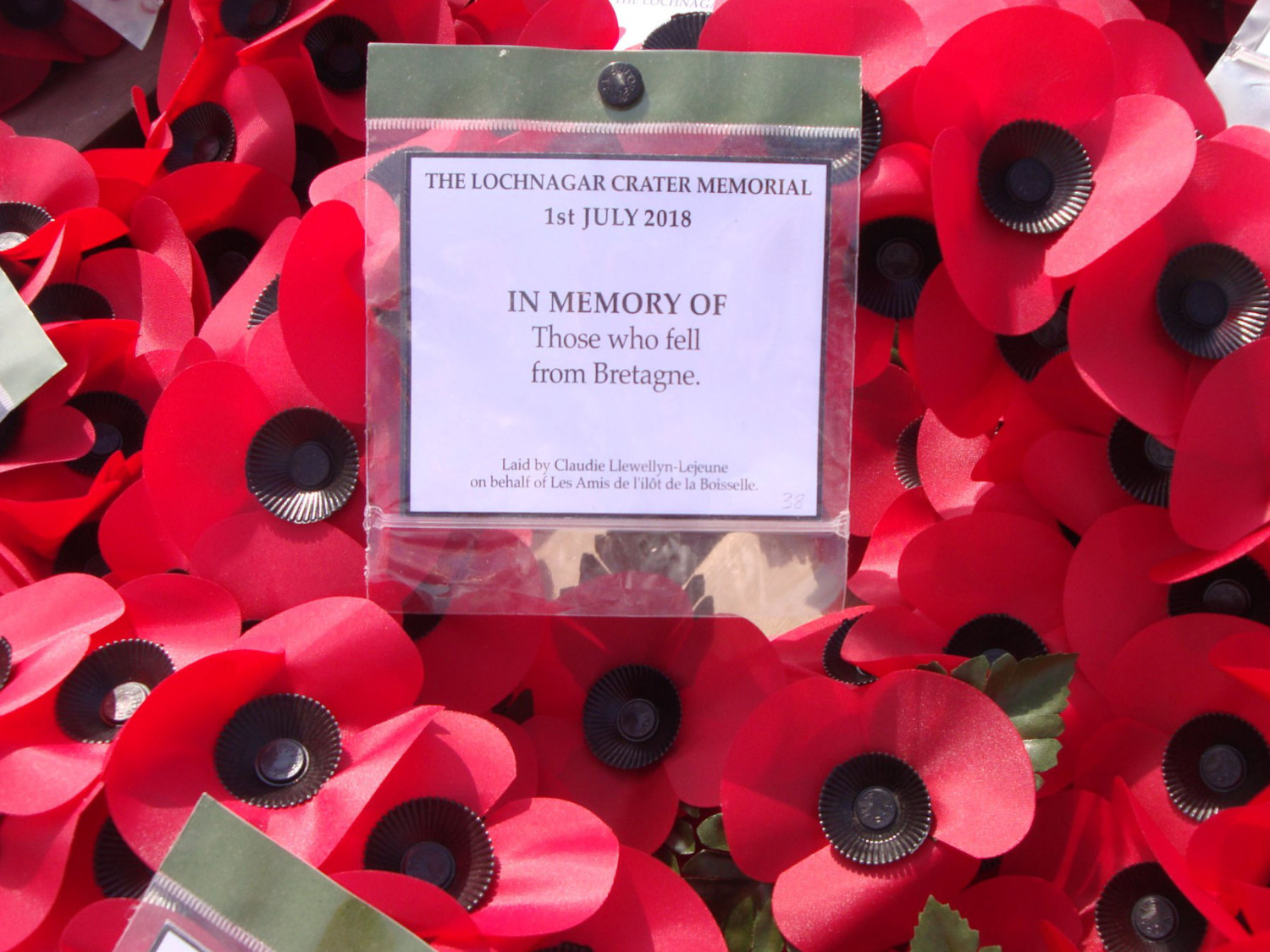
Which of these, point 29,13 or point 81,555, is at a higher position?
point 29,13

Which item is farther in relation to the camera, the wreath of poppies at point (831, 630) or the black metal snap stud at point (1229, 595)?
the black metal snap stud at point (1229, 595)

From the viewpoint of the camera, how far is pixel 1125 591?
0.81 metres

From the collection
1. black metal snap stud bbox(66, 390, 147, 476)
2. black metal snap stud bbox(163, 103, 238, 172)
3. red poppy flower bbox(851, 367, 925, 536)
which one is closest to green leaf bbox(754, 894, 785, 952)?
red poppy flower bbox(851, 367, 925, 536)

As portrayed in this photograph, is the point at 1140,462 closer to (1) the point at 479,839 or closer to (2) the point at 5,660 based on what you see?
(1) the point at 479,839

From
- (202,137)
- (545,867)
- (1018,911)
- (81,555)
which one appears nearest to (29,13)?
(202,137)

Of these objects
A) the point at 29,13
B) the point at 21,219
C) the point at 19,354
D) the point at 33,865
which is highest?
the point at 29,13

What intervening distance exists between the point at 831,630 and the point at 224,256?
2.46ft

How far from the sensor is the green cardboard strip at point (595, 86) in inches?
29.6

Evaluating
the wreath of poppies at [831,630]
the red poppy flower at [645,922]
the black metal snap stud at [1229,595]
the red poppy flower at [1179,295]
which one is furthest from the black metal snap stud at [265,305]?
the black metal snap stud at [1229,595]

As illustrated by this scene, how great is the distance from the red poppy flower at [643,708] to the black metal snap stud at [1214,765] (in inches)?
11.8

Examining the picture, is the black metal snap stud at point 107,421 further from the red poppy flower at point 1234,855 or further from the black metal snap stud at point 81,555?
the red poppy flower at point 1234,855

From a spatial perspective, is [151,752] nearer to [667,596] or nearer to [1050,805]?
[667,596]

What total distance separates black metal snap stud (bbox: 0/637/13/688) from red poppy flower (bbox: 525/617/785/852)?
0.39 m

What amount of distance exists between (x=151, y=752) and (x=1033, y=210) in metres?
0.75
